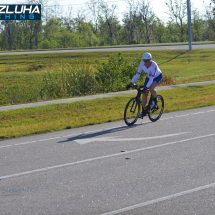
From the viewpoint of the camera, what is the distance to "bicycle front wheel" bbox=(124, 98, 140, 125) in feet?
33.0

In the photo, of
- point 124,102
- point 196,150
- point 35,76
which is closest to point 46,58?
point 35,76

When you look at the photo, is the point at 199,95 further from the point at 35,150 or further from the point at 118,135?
the point at 35,150

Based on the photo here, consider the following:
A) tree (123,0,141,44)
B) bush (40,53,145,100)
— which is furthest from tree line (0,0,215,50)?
bush (40,53,145,100)

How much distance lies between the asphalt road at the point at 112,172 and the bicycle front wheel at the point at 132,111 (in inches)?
20.6

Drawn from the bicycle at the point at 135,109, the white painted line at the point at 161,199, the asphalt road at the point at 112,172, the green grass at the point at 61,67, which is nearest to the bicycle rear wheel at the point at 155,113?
the bicycle at the point at 135,109

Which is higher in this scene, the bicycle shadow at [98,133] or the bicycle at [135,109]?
the bicycle at [135,109]

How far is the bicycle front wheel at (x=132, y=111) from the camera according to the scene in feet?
33.0

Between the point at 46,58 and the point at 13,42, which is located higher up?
the point at 13,42

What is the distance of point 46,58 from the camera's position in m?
36.5

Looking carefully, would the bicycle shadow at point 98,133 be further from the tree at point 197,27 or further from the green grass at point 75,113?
the tree at point 197,27

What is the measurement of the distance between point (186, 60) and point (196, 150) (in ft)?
85.5

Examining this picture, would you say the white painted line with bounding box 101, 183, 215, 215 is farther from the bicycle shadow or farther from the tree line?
the tree line

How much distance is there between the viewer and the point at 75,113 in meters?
12.7

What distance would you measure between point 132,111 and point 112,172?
166 inches
